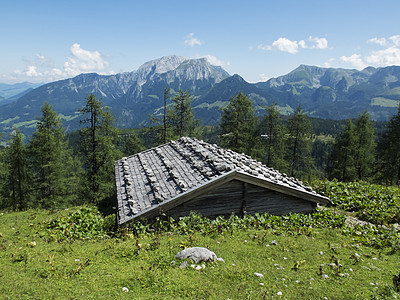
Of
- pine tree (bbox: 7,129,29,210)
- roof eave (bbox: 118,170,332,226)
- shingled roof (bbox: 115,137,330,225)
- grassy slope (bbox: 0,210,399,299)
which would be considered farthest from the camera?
pine tree (bbox: 7,129,29,210)

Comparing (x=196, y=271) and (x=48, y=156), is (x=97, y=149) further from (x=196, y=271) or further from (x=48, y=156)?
(x=196, y=271)

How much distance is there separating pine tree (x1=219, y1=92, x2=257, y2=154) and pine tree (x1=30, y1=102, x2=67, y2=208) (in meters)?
20.1

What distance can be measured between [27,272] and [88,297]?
234cm

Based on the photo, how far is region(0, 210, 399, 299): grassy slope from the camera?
5953 millimetres

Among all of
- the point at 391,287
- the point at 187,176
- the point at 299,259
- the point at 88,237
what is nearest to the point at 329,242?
the point at 299,259

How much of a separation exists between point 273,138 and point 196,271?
31018mm

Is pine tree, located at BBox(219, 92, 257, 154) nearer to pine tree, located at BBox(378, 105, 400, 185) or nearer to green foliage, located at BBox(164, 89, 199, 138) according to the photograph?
green foliage, located at BBox(164, 89, 199, 138)

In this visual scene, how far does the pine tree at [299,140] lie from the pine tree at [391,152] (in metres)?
9.30

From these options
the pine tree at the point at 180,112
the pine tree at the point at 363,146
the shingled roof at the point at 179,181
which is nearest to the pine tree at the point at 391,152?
the pine tree at the point at 363,146

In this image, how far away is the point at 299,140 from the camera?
36.7m

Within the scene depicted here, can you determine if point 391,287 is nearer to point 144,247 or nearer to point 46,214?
point 144,247

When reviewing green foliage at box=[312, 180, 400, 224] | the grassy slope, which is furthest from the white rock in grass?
green foliage at box=[312, 180, 400, 224]

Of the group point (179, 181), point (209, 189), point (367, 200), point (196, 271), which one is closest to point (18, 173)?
point (179, 181)

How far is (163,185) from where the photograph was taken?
1254cm
